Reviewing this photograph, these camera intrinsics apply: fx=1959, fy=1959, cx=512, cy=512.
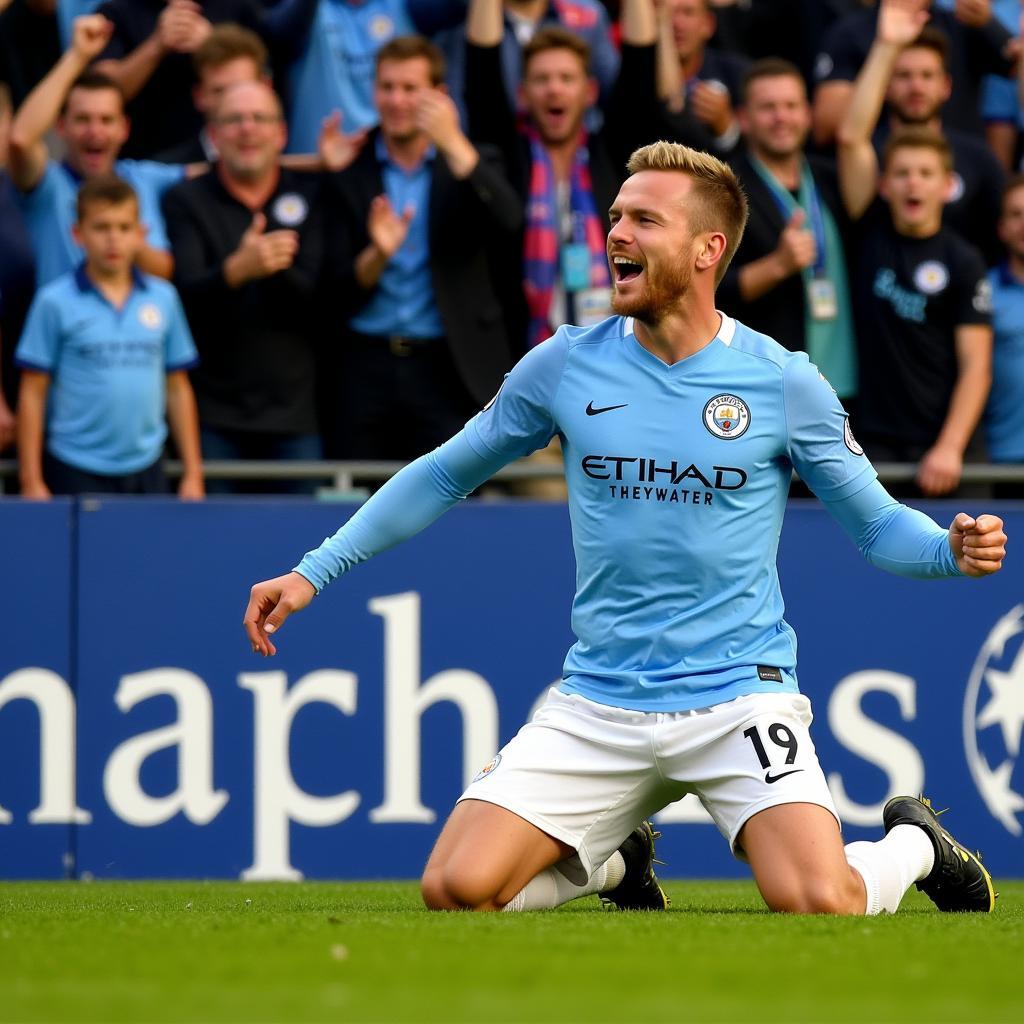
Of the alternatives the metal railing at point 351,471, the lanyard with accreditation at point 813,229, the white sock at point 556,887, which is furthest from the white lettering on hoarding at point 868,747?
the white sock at point 556,887

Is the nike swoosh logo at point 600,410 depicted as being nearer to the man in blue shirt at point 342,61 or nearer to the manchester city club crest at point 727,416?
the manchester city club crest at point 727,416

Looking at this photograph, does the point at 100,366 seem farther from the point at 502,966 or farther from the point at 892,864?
the point at 502,966

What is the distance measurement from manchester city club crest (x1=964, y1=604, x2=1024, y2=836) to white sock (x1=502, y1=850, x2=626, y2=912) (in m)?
3.28

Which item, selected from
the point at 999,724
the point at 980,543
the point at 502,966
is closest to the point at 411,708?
the point at 999,724

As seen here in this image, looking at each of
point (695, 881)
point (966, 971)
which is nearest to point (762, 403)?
point (966, 971)

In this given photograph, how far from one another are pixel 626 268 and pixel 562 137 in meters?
3.89

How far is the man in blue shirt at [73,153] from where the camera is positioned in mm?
9117

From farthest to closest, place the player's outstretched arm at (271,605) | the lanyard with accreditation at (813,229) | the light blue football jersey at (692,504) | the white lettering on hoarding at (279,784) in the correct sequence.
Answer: the lanyard with accreditation at (813,229) → the white lettering on hoarding at (279,784) → the light blue football jersey at (692,504) → the player's outstretched arm at (271,605)

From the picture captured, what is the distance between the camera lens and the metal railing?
347 inches

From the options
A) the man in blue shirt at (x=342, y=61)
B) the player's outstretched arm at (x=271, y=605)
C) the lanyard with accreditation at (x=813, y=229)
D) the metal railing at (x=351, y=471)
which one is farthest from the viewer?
the man in blue shirt at (x=342, y=61)

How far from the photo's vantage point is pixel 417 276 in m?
9.28

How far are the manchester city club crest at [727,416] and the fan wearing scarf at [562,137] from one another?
11.6 ft

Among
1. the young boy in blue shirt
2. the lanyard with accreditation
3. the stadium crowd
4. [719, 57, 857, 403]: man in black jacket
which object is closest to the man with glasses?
the stadium crowd

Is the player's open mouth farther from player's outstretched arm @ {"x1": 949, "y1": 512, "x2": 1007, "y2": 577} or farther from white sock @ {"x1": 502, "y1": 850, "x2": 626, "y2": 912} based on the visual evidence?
white sock @ {"x1": 502, "y1": 850, "x2": 626, "y2": 912}
